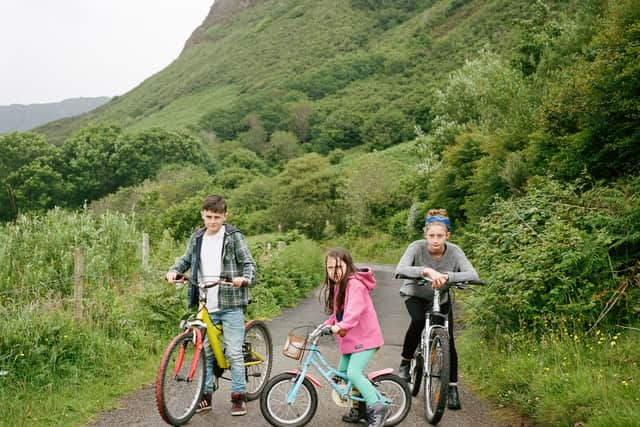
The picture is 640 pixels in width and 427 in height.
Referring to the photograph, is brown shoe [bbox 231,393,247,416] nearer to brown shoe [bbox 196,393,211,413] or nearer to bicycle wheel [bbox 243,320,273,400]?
brown shoe [bbox 196,393,211,413]

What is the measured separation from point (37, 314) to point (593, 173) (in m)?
9.71

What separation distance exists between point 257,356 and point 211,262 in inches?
45.8

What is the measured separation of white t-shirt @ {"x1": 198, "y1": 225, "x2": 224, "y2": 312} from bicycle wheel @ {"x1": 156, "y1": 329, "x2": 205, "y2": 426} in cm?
39

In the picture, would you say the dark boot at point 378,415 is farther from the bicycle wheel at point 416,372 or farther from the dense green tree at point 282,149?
the dense green tree at point 282,149

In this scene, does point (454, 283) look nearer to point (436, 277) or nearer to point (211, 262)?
point (436, 277)

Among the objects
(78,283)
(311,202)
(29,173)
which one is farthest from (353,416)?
(29,173)

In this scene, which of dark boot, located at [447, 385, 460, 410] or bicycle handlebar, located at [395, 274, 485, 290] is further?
dark boot, located at [447, 385, 460, 410]

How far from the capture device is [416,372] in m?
6.06

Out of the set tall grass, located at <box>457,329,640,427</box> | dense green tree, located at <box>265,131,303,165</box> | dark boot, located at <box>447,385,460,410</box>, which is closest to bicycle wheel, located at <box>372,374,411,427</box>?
dark boot, located at <box>447,385,460,410</box>

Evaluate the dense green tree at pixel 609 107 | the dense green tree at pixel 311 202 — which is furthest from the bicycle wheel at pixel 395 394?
the dense green tree at pixel 311 202

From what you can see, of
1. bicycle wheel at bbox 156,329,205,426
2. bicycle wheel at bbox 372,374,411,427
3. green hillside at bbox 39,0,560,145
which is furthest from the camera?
green hillside at bbox 39,0,560,145

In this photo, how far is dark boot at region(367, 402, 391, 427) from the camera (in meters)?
4.94

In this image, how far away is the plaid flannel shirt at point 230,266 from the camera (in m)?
5.71

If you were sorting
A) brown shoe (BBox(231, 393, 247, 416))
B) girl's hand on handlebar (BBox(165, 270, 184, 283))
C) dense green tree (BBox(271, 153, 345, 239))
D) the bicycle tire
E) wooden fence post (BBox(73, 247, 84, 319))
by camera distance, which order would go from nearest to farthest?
girl's hand on handlebar (BBox(165, 270, 184, 283))
brown shoe (BBox(231, 393, 247, 416))
the bicycle tire
wooden fence post (BBox(73, 247, 84, 319))
dense green tree (BBox(271, 153, 345, 239))
